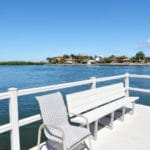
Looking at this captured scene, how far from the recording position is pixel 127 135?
3732mm

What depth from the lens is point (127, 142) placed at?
3441mm

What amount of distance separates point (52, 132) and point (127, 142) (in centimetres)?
128

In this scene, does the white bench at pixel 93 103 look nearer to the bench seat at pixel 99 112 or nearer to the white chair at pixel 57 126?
the bench seat at pixel 99 112

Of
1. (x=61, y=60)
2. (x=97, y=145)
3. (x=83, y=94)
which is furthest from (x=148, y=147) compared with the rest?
(x=61, y=60)

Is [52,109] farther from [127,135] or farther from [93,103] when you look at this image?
[127,135]

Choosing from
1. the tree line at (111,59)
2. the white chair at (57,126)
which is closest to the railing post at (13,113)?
the white chair at (57,126)

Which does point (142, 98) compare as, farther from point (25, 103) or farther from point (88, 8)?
point (88, 8)

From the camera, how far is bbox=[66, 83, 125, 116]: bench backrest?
11.5 feet

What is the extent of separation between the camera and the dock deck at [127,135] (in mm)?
3287

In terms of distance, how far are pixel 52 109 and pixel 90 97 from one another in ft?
3.71

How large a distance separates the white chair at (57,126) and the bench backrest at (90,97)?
1.03 ft

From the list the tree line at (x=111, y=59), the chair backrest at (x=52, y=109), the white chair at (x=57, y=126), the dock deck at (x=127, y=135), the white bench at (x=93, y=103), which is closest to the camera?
the white chair at (x=57, y=126)

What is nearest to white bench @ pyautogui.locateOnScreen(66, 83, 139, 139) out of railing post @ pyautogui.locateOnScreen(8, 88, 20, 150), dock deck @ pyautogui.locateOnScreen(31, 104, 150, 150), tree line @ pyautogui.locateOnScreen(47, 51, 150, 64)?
dock deck @ pyautogui.locateOnScreen(31, 104, 150, 150)

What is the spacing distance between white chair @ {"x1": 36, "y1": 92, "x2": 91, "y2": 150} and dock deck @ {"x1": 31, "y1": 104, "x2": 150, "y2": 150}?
0.39 metres
